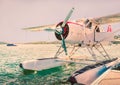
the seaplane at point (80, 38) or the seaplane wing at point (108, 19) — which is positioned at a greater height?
the seaplane wing at point (108, 19)

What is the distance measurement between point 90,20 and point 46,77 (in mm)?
4329

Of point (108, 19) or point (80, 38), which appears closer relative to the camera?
point (80, 38)

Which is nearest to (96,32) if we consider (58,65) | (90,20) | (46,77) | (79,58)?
(90,20)

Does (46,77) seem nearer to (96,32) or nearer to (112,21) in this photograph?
(96,32)

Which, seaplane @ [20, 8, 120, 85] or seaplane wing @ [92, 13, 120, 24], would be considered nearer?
seaplane @ [20, 8, 120, 85]

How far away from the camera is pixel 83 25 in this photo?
48.7 feet

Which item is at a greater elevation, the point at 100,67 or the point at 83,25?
the point at 83,25

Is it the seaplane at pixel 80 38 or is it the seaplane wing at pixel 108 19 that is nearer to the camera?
the seaplane at pixel 80 38

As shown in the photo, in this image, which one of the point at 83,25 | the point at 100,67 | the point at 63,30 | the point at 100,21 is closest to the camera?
the point at 100,67

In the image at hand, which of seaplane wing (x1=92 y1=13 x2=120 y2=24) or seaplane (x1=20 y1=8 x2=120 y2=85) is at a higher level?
seaplane wing (x1=92 y1=13 x2=120 y2=24)

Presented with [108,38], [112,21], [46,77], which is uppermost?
[112,21]

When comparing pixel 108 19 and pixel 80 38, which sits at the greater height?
pixel 108 19

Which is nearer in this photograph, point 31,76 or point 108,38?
point 31,76

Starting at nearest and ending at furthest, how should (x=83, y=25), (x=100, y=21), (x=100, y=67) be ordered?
(x=100, y=67)
(x=83, y=25)
(x=100, y=21)
